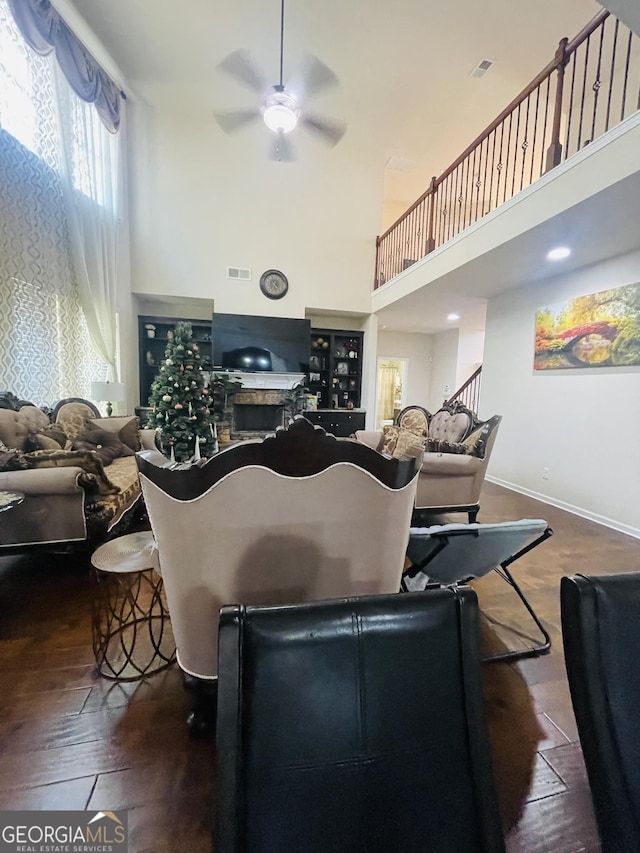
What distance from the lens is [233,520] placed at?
117 centimetres

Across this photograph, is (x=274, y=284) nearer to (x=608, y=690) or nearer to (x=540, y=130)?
(x=540, y=130)

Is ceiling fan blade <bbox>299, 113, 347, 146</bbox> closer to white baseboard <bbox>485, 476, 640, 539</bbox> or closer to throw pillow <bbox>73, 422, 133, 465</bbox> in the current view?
throw pillow <bbox>73, 422, 133, 465</bbox>

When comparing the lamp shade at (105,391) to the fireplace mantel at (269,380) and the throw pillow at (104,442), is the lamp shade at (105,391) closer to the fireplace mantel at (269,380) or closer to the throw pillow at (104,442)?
the throw pillow at (104,442)

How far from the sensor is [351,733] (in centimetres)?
67

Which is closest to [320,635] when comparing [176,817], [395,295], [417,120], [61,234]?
[176,817]

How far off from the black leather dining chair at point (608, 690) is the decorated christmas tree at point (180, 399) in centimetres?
457

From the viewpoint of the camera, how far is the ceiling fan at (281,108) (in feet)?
11.8

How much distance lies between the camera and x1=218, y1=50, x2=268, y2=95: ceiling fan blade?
4008 millimetres

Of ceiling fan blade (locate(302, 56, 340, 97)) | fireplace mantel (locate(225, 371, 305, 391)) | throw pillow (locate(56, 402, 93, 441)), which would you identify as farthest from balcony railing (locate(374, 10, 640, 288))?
throw pillow (locate(56, 402, 93, 441))

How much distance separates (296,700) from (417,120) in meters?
7.09

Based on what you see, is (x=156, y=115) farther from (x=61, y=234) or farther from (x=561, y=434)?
(x=561, y=434)

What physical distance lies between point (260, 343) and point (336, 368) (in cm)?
170

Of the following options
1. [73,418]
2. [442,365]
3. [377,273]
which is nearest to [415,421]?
[73,418]

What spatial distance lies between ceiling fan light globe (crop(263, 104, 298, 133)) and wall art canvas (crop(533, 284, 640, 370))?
11.3 ft
